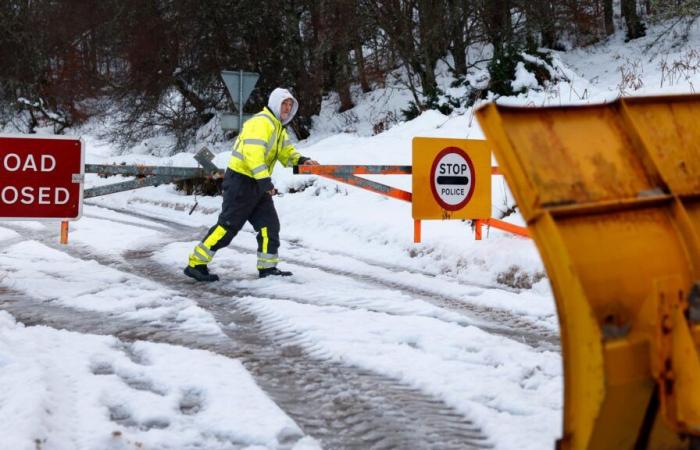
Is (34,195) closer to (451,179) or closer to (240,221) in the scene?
(240,221)

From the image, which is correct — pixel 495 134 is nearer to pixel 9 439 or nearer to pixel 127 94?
pixel 9 439

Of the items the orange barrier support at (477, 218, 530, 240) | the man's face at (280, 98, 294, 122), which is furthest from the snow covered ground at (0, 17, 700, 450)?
the man's face at (280, 98, 294, 122)

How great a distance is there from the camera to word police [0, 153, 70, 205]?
21.7 ft

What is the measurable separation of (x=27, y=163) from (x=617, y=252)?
5669mm

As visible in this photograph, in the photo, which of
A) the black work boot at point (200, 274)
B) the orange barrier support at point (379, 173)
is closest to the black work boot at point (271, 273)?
the black work boot at point (200, 274)

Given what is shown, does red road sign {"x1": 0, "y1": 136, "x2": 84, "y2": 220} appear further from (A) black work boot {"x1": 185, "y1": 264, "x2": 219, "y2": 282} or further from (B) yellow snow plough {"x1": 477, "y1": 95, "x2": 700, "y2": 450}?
(B) yellow snow plough {"x1": 477, "y1": 95, "x2": 700, "y2": 450}

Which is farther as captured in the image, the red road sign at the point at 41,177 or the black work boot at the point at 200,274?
the black work boot at the point at 200,274

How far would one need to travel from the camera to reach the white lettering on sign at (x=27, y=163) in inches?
259

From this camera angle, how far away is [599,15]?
23.0 m

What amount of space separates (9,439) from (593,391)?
2115 mm

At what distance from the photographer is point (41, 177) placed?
6711mm

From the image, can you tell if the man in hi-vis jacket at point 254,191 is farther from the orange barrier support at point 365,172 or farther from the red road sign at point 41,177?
the red road sign at point 41,177

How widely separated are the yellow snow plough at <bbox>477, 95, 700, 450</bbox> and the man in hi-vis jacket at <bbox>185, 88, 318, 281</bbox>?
4.57 metres

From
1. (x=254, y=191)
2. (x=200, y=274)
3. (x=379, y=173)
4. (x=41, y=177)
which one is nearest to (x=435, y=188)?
(x=379, y=173)
